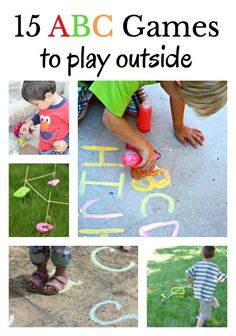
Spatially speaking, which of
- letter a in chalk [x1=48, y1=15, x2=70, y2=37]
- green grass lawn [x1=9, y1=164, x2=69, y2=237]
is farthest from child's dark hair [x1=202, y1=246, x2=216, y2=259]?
letter a in chalk [x1=48, y1=15, x2=70, y2=37]

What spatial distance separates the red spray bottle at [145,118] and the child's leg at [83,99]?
0.45 feet

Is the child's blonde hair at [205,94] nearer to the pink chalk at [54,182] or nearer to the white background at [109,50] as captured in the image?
the white background at [109,50]

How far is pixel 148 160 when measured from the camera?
174 centimetres

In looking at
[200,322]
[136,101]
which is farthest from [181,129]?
[200,322]

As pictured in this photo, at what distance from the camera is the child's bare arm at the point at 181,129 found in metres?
1.74

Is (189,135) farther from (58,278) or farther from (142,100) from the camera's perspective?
(58,278)

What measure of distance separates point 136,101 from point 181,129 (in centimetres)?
13

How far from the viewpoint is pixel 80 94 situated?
1.71 meters

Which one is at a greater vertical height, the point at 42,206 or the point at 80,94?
the point at 80,94

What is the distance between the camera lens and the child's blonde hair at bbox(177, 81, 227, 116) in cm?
170
